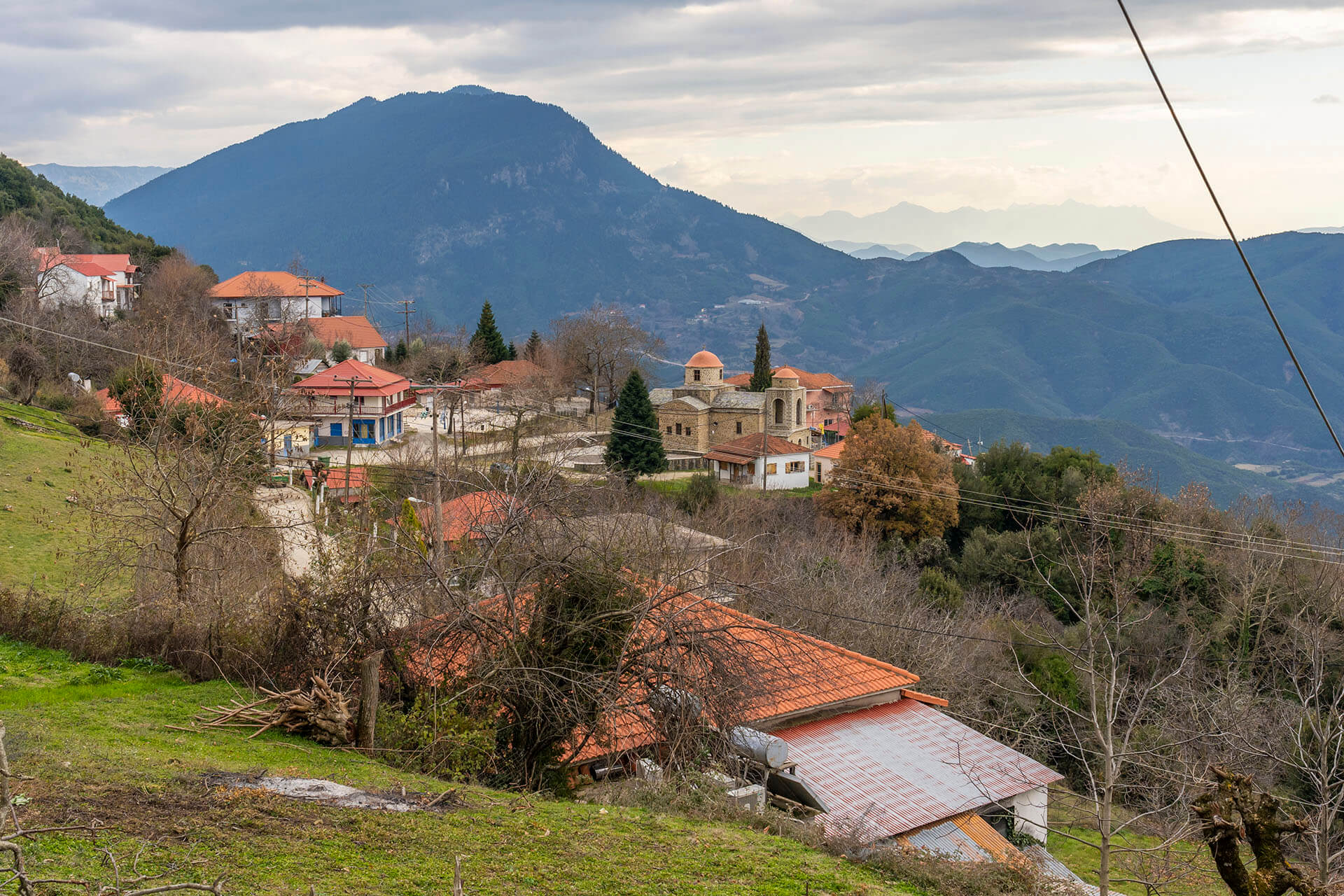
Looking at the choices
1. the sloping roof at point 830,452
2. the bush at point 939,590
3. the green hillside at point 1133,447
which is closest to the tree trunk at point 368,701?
the bush at point 939,590

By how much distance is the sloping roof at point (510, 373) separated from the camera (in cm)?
Result: 5475

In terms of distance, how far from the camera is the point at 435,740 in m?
9.03

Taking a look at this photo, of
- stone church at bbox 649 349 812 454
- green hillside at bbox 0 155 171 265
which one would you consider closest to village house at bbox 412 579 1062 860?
stone church at bbox 649 349 812 454

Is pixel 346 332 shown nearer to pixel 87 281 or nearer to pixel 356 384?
pixel 87 281

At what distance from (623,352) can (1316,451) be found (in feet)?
342

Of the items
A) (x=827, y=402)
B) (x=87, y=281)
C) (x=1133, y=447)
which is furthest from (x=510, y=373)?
(x=1133, y=447)

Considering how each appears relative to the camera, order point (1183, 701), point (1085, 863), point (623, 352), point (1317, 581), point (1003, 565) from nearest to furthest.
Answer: point (1085, 863), point (1183, 701), point (1317, 581), point (1003, 565), point (623, 352)

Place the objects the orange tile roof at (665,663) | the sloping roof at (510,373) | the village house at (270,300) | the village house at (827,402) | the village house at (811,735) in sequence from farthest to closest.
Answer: the village house at (827,402) < the sloping roof at (510,373) < the village house at (270,300) < the village house at (811,735) < the orange tile roof at (665,663)

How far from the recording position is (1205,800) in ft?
19.4

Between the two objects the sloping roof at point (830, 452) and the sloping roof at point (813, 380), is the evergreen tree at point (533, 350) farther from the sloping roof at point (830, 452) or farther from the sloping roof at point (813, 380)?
the sloping roof at point (830, 452)

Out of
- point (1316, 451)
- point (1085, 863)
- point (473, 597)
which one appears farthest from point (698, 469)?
point (1316, 451)

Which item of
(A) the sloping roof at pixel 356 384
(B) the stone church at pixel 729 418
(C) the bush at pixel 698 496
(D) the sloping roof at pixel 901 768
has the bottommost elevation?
(D) the sloping roof at pixel 901 768

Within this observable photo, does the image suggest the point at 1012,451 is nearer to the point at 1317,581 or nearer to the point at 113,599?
the point at 1317,581

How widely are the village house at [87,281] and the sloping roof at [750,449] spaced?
94.4 feet
